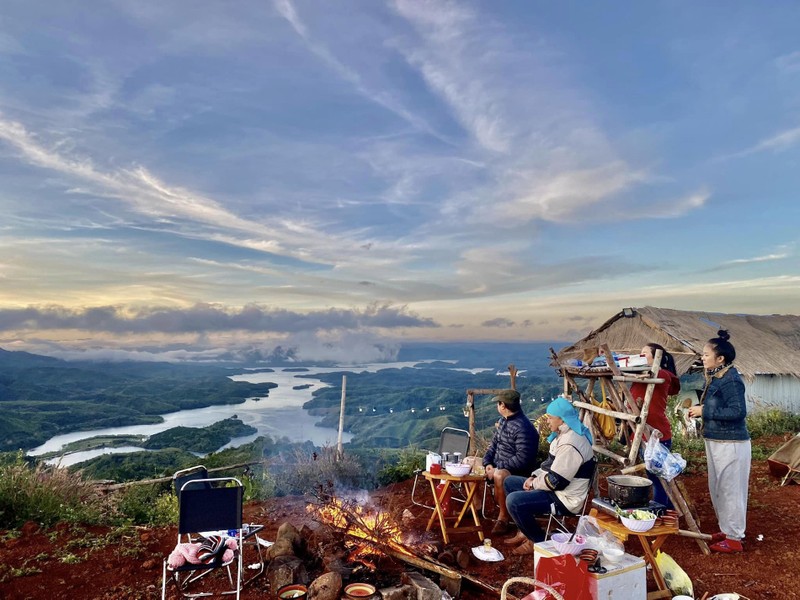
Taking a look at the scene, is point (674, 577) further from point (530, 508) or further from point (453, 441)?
point (453, 441)

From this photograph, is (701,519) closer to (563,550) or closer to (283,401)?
(563,550)

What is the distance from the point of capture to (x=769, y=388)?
55.6 feet

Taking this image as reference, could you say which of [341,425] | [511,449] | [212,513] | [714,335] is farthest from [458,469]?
[714,335]

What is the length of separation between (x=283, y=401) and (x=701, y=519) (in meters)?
21.4

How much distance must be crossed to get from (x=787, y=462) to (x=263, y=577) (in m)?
8.39

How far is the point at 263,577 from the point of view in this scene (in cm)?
485

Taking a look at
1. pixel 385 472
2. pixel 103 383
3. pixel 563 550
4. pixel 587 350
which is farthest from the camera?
pixel 103 383

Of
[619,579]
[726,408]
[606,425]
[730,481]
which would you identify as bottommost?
[619,579]

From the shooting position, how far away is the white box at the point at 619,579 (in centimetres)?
356

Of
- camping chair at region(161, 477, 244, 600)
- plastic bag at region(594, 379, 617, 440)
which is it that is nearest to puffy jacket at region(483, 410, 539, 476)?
plastic bag at region(594, 379, 617, 440)

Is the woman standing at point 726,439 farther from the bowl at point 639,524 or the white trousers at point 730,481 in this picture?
the bowl at point 639,524

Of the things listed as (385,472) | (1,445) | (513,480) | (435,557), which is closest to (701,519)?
(513,480)

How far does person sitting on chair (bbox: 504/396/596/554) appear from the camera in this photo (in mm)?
4798

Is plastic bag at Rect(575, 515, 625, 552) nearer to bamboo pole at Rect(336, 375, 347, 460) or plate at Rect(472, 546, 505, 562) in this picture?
plate at Rect(472, 546, 505, 562)
